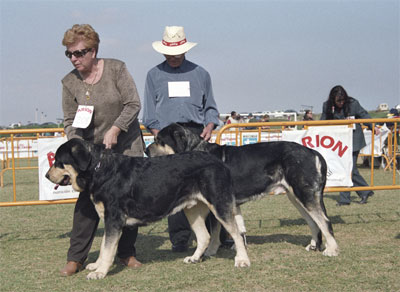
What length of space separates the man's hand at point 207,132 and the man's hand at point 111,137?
4.28ft

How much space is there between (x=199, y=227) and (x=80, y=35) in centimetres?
242

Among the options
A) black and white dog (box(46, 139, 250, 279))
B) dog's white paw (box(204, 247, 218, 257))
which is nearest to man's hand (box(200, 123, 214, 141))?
black and white dog (box(46, 139, 250, 279))

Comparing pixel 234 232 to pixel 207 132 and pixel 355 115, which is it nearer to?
pixel 207 132

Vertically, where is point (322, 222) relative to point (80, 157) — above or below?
below

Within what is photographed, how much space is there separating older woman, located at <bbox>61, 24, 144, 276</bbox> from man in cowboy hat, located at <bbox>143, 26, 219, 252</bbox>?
2.57 feet

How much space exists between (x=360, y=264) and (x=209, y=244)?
1.75 metres

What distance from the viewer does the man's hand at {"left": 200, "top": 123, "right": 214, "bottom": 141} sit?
18.4 ft

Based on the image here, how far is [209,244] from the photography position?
5.51 m

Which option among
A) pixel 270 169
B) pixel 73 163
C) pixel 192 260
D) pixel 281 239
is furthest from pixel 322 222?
pixel 73 163

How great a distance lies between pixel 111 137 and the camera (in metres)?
4.62

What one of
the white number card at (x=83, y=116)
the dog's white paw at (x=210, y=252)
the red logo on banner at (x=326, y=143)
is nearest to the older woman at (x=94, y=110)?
the white number card at (x=83, y=116)

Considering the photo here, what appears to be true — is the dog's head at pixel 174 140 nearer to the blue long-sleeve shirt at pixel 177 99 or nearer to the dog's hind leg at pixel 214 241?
the blue long-sleeve shirt at pixel 177 99

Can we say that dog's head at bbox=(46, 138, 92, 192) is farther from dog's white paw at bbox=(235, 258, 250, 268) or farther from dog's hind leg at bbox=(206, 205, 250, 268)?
dog's white paw at bbox=(235, 258, 250, 268)

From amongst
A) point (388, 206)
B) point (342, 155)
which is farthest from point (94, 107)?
point (388, 206)
